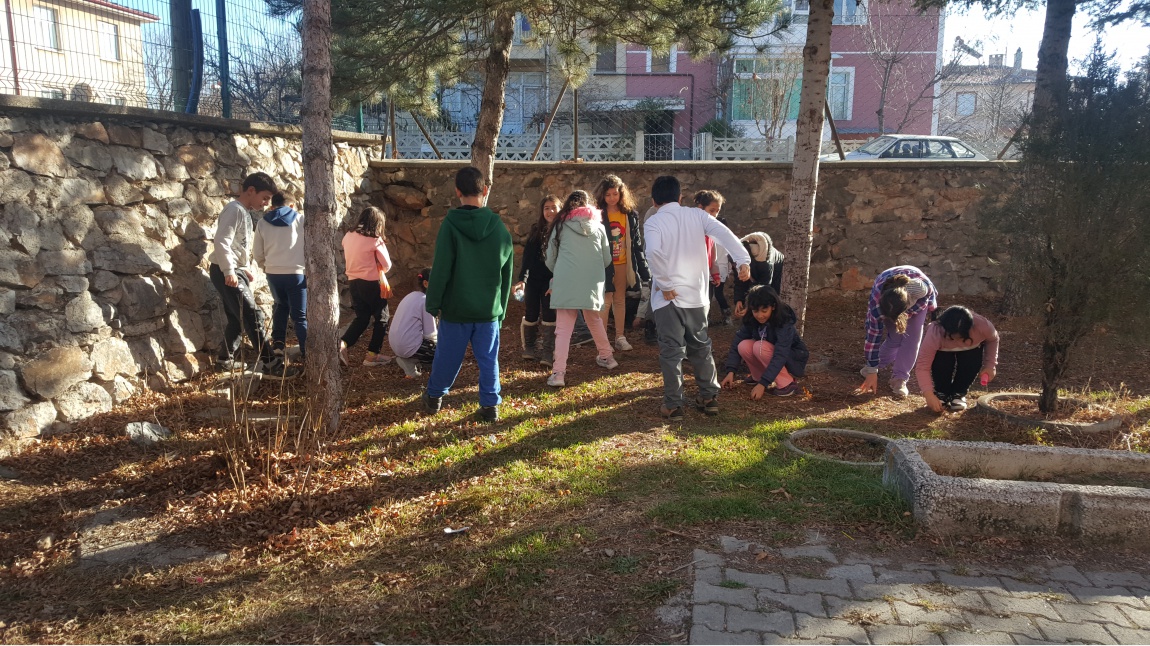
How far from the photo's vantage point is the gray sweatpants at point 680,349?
5.16 metres

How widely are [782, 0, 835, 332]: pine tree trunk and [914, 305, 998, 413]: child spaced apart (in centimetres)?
122

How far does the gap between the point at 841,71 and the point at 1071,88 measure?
19557mm

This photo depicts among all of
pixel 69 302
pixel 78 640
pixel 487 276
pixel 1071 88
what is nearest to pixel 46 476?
pixel 69 302

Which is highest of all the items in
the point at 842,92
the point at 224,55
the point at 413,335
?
the point at 842,92

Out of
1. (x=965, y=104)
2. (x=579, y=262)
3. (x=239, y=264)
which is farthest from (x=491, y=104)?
(x=965, y=104)

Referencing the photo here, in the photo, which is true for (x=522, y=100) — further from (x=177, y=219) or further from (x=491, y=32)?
(x=177, y=219)

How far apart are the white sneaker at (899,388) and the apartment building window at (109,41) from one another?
6.53 metres

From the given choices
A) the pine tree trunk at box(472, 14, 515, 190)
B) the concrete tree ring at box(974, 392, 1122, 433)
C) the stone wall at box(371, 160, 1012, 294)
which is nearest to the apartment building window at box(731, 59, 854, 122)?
the stone wall at box(371, 160, 1012, 294)

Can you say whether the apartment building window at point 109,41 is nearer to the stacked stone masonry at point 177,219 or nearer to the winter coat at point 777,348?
the stacked stone masonry at point 177,219

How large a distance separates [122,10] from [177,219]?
1.66 meters

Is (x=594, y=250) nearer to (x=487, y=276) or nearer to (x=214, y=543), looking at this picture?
(x=487, y=276)

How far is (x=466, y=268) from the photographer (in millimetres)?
5000

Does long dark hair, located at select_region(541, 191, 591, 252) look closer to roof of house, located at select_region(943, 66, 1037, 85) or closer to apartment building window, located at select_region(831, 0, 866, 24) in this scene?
Answer: apartment building window, located at select_region(831, 0, 866, 24)

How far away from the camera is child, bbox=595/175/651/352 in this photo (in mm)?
6824
